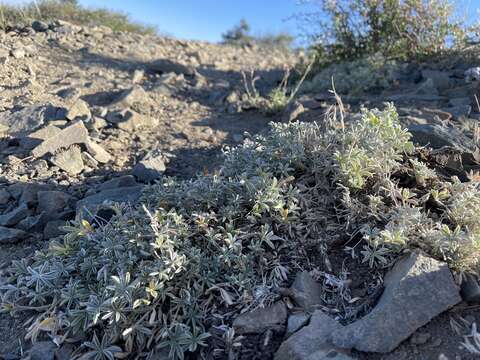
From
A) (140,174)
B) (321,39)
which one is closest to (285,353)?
(140,174)

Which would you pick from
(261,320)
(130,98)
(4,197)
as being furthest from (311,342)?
(130,98)

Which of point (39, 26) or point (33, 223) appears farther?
point (39, 26)

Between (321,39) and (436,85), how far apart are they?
2.35 m

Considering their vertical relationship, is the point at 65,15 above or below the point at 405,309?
above

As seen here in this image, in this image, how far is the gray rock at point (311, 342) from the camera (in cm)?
186

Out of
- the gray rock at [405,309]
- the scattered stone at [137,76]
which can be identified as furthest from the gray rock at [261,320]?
the scattered stone at [137,76]

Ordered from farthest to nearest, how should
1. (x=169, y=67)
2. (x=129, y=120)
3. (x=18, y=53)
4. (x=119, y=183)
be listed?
(x=169, y=67) → (x=18, y=53) → (x=129, y=120) → (x=119, y=183)

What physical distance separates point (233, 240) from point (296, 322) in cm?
50

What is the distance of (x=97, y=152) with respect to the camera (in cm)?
379

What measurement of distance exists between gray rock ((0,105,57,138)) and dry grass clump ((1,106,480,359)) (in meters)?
1.58

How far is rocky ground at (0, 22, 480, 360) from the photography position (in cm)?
190

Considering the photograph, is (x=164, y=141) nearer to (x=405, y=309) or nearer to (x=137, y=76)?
(x=137, y=76)

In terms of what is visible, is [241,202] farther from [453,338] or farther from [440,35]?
[440,35]

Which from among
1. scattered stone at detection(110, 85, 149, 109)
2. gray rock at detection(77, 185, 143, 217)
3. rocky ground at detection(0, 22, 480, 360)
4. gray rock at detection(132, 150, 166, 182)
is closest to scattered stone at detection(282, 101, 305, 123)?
rocky ground at detection(0, 22, 480, 360)
